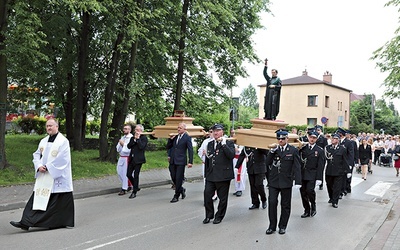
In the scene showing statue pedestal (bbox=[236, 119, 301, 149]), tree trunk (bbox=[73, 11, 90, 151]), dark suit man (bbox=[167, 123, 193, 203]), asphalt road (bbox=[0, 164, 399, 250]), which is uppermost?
tree trunk (bbox=[73, 11, 90, 151])

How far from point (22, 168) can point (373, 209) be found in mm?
10350

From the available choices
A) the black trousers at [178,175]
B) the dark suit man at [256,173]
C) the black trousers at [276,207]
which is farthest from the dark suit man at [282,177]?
the black trousers at [178,175]

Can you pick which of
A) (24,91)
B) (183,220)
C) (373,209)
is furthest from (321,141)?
(24,91)

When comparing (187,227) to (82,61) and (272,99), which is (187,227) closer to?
(272,99)

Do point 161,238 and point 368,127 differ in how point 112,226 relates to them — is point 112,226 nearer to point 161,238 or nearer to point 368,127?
point 161,238

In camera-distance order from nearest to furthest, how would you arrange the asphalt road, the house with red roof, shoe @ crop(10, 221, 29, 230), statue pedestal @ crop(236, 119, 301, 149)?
the asphalt road → shoe @ crop(10, 221, 29, 230) → statue pedestal @ crop(236, 119, 301, 149) → the house with red roof

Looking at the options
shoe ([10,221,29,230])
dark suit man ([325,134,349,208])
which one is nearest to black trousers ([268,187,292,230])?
dark suit man ([325,134,349,208])

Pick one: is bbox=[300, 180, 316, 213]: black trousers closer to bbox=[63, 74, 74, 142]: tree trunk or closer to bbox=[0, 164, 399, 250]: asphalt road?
bbox=[0, 164, 399, 250]: asphalt road

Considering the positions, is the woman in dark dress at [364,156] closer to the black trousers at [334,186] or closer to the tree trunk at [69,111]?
the black trousers at [334,186]

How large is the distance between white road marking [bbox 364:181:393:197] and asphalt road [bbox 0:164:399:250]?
1.88 meters

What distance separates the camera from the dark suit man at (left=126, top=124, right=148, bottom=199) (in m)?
11.2

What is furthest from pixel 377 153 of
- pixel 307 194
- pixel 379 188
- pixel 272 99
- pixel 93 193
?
pixel 93 193

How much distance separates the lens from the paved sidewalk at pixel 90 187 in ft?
32.0

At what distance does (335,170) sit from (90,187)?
6782 mm
